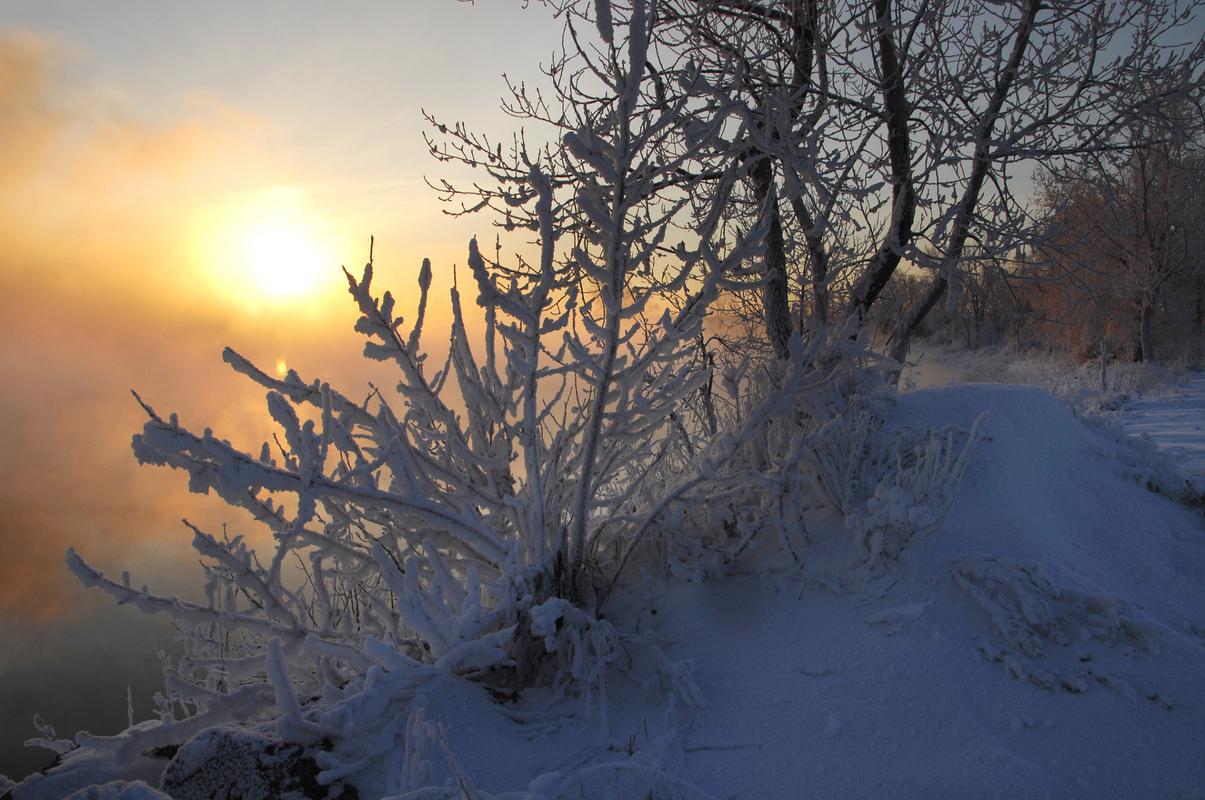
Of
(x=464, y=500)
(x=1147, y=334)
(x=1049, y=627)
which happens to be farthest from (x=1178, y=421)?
(x=464, y=500)

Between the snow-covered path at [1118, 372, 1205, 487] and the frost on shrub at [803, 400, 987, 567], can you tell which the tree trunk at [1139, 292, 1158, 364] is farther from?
the frost on shrub at [803, 400, 987, 567]

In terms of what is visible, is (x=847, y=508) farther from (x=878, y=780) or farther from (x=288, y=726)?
(x=288, y=726)

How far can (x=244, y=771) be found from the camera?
1.61 m

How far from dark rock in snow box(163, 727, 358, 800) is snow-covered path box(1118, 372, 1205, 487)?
14.7ft

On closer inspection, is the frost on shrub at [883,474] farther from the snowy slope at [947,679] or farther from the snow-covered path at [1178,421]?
the snow-covered path at [1178,421]

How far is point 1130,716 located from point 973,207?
367 centimetres

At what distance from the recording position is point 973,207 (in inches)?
177

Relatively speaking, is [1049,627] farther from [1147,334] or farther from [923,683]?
[1147,334]

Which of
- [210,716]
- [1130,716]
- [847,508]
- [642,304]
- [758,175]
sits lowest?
[1130,716]

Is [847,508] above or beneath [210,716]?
above

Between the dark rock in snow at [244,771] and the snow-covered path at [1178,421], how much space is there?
448 cm

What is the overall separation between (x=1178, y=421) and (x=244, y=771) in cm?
1101

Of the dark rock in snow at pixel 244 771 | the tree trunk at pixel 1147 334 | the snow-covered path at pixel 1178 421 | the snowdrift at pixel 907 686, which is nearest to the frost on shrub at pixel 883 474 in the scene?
the snowdrift at pixel 907 686

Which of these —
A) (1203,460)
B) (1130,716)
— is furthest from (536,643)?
(1203,460)
